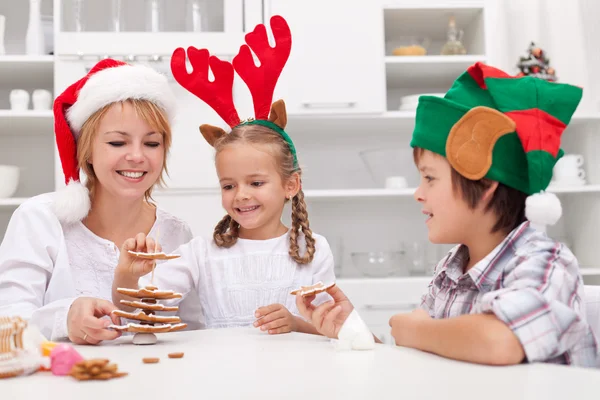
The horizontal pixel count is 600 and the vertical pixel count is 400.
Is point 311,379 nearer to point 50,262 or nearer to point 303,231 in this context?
point 303,231

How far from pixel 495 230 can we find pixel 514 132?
20cm

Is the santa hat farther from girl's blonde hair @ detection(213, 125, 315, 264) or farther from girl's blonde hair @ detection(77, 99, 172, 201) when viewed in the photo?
girl's blonde hair @ detection(213, 125, 315, 264)

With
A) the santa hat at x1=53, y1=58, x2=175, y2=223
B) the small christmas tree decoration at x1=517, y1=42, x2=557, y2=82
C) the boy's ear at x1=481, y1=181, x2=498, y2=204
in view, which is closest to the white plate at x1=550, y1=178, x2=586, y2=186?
the small christmas tree decoration at x1=517, y1=42, x2=557, y2=82

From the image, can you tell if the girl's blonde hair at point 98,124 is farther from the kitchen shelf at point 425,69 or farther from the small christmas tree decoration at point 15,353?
the kitchen shelf at point 425,69

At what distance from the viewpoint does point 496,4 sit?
3285 millimetres

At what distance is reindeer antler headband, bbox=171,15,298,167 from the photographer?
5.20 feet

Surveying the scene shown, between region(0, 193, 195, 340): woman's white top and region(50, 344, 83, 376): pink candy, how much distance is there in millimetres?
467

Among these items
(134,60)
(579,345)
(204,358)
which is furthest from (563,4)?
(204,358)

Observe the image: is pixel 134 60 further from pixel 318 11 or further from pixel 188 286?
pixel 188 286

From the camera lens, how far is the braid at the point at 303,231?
163cm

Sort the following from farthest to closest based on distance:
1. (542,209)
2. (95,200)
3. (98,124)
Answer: (95,200)
(98,124)
(542,209)

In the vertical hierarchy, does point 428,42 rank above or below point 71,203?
above

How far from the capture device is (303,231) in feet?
5.56

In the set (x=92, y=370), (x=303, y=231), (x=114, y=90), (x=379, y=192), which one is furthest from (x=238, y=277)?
(x=379, y=192)
